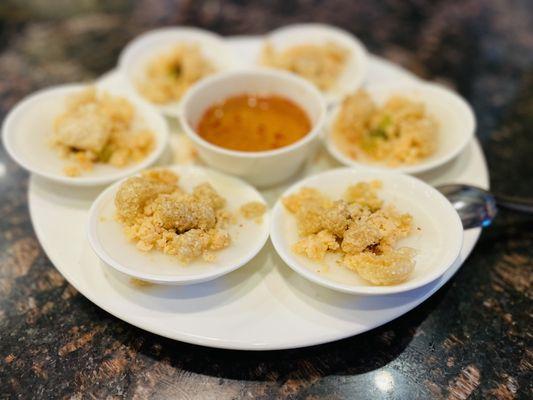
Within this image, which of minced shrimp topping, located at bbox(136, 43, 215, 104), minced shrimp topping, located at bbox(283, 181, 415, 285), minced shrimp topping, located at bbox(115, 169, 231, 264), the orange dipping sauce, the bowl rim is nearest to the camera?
minced shrimp topping, located at bbox(283, 181, 415, 285)

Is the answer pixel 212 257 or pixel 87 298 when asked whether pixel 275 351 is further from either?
pixel 87 298

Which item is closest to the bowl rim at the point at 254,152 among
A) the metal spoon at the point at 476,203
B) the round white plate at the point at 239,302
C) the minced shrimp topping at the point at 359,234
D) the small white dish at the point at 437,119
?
the small white dish at the point at 437,119

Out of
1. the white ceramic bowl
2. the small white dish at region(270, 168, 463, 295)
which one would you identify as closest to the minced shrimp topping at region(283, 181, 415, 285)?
the small white dish at region(270, 168, 463, 295)

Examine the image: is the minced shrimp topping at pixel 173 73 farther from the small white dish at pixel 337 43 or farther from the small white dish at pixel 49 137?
the small white dish at pixel 337 43

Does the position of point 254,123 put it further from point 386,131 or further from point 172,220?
point 172,220

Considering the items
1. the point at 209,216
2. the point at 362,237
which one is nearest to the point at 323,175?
the point at 362,237

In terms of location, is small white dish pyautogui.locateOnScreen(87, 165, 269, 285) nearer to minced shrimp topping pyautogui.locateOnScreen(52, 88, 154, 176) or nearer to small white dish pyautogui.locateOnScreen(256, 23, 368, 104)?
minced shrimp topping pyautogui.locateOnScreen(52, 88, 154, 176)

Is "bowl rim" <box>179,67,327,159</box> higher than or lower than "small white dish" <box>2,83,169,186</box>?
higher

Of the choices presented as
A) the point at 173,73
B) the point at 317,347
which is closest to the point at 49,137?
the point at 173,73
